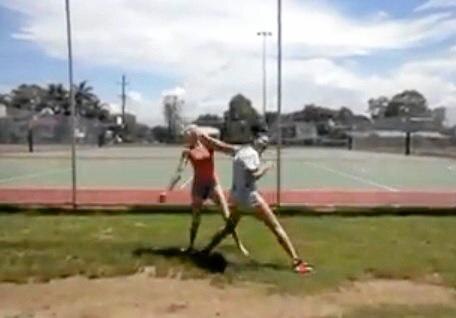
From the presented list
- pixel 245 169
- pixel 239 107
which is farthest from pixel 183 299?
pixel 239 107

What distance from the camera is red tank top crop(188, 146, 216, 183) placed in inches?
381

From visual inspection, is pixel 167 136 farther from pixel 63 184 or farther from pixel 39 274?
pixel 39 274

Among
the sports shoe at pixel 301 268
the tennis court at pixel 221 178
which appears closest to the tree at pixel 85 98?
the tennis court at pixel 221 178

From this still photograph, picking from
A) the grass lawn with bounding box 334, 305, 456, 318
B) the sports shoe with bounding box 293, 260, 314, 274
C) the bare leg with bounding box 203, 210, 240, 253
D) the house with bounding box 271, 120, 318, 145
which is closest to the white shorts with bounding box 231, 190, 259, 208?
the bare leg with bounding box 203, 210, 240, 253

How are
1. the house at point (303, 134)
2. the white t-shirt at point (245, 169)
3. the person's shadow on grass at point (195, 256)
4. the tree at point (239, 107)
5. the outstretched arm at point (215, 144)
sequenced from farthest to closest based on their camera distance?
the house at point (303, 134)
the tree at point (239, 107)
the outstretched arm at point (215, 144)
the person's shadow on grass at point (195, 256)
the white t-shirt at point (245, 169)

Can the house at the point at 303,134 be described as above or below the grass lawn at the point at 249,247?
above

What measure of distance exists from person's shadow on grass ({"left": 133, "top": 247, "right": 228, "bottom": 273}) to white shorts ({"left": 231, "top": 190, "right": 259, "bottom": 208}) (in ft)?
2.52

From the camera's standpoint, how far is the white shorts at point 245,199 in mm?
8867

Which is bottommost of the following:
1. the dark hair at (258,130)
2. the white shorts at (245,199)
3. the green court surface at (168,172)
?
the green court surface at (168,172)

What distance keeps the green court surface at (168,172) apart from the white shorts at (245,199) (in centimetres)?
825

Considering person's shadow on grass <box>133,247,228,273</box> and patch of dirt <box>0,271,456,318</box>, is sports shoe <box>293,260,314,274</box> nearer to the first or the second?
patch of dirt <box>0,271,456,318</box>

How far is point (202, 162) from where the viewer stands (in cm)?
970

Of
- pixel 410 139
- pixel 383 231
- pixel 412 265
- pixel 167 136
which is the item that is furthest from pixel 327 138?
pixel 412 265

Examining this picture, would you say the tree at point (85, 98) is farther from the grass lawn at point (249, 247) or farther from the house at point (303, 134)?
the house at point (303, 134)
